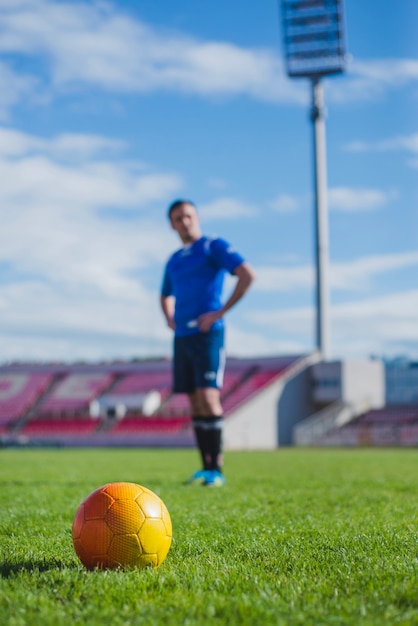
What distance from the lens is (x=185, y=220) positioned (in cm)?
725

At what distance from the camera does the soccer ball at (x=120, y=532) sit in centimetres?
302

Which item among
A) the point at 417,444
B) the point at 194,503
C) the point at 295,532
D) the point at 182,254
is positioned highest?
the point at 182,254

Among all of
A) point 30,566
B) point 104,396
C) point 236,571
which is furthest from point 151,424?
point 236,571

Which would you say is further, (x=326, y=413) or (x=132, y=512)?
(x=326, y=413)

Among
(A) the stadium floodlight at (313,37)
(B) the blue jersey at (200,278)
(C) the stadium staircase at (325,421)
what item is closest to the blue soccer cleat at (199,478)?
(B) the blue jersey at (200,278)

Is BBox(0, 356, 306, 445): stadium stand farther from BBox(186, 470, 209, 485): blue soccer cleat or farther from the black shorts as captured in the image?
the black shorts

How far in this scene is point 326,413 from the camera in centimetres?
3588

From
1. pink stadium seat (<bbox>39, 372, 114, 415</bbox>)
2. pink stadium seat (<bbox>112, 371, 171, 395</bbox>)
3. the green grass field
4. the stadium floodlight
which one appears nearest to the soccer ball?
the green grass field

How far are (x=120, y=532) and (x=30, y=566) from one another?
1.43ft

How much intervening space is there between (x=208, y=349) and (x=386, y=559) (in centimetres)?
389

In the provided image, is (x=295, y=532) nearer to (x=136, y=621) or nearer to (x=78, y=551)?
(x=78, y=551)

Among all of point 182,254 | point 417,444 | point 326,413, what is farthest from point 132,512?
point 326,413

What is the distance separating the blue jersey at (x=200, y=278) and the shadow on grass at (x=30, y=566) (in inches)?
156

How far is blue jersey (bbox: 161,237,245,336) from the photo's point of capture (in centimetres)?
708
